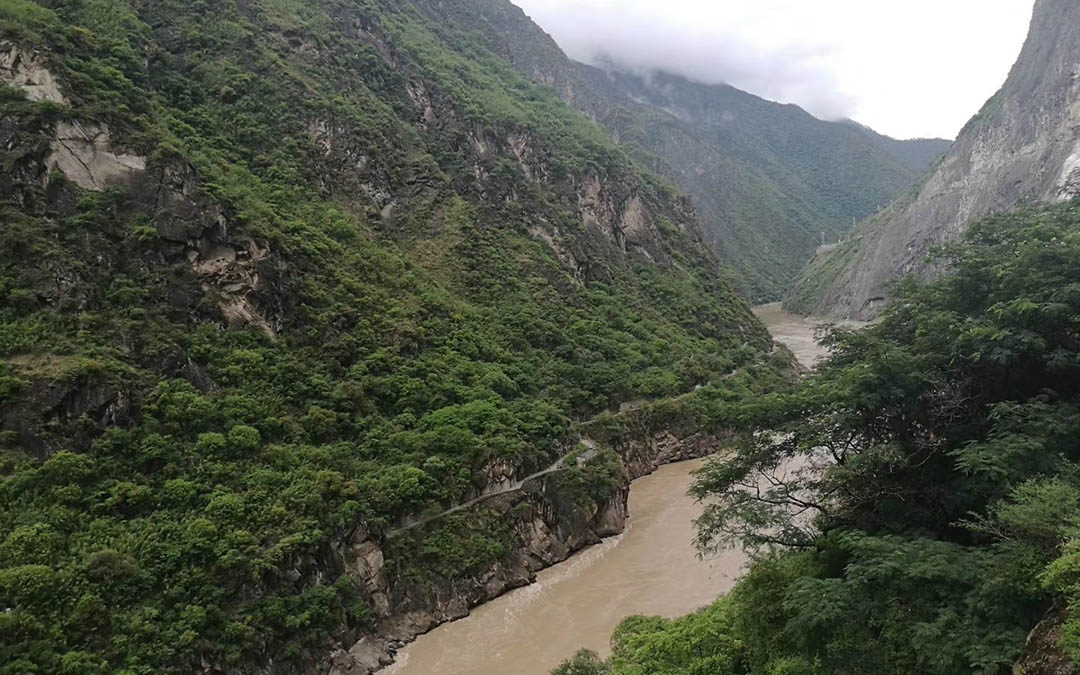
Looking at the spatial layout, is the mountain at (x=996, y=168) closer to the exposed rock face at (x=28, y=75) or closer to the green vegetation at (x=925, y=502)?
the green vegetation at (x=925, y=502)

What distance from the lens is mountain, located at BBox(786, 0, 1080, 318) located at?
83750 millimetres

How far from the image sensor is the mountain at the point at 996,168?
83.8 metres

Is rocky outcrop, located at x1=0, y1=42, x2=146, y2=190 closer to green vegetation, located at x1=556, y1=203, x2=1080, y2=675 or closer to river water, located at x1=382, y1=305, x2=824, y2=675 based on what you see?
river water, located at x1=382, y1=305, x2=824, y2=675

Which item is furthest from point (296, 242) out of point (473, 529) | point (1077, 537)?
point (1077, 537)

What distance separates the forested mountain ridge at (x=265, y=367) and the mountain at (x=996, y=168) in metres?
46.4

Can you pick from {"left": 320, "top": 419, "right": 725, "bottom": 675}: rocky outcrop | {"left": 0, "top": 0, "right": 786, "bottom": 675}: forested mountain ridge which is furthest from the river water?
{"left": 0, "top": 0, "right": 786, "bottom": 675}: forested mountain ridge

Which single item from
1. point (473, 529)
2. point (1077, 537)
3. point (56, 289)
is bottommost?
point (473, 529)

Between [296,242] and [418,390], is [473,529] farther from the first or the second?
[296,242]

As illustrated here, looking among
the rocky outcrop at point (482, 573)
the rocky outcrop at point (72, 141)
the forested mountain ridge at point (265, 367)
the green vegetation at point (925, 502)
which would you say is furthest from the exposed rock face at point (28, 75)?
the green vegetation at point (925, 502)

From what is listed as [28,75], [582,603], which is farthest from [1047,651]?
[28,75]

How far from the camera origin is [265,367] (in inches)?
1159

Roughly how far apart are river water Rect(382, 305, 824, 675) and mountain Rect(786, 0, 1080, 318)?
171 feet

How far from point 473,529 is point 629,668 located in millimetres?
14509

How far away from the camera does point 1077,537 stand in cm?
927
